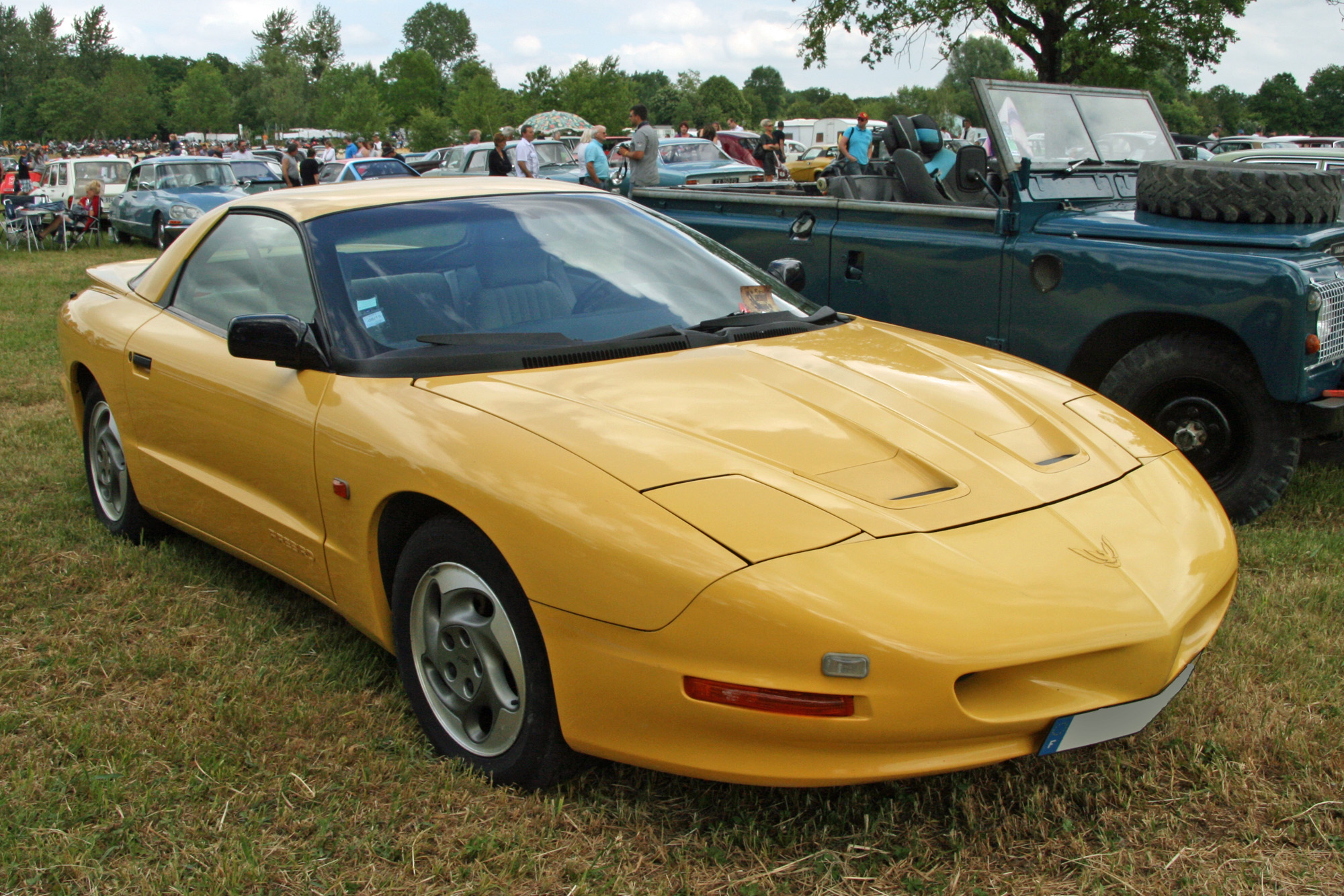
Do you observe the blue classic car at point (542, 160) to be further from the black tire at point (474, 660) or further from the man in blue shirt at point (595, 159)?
the black tire at point (474, 660)

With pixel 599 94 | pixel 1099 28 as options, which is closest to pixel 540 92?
pixel 599 94

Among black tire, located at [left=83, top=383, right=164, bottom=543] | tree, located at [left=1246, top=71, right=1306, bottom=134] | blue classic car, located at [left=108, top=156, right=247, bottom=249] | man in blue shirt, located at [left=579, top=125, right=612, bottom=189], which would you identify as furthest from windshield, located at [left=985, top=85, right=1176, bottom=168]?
tree, located at [left=1246, top=71, right=1306, bottom=134]

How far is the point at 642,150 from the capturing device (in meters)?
13.1

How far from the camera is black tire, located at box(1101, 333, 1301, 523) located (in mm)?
4148

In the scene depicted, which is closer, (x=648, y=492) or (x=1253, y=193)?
(x=648, y=492)

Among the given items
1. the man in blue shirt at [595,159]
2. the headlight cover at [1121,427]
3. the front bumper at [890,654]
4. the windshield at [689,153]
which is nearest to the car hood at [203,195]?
the man in blue shirt at [595,159]

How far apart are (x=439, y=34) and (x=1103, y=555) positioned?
463 feet

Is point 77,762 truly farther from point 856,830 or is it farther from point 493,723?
point 856,830

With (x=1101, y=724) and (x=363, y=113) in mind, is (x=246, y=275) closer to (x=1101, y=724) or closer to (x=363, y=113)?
(x=1101, y=724)

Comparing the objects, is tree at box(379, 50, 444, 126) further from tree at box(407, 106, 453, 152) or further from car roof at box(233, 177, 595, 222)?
car roof at box(233, 177, 595, 222)

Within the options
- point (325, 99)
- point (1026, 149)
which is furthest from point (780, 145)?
point (325, 99)

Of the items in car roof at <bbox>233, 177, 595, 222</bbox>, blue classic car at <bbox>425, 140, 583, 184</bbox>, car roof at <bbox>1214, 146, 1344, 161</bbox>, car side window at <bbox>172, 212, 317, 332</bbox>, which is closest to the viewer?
car side window at <bbox>172, 212, 317, 332</bbox>

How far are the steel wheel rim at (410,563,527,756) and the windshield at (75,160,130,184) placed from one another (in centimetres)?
2006

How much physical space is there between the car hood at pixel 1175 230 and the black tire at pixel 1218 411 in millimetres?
392
